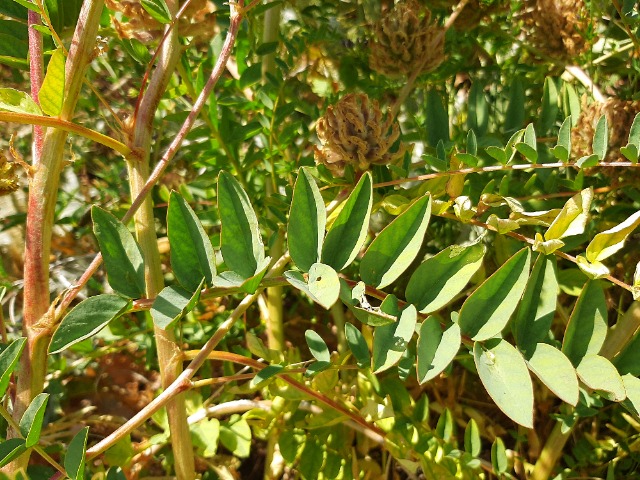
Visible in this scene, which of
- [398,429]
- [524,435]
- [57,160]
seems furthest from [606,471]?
[57,160]

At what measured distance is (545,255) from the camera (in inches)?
25.5

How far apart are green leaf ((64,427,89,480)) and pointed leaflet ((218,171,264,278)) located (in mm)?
179

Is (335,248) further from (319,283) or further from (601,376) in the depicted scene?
(601,376)

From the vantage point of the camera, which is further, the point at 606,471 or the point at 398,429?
the point at 606,471

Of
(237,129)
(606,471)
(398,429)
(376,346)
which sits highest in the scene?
(237,129)

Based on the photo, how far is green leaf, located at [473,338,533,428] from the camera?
531mm

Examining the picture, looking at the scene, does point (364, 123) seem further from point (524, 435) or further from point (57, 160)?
point (524, 435)

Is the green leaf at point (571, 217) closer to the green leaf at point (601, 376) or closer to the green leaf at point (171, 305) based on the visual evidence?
the green leaf at point (601, 376)

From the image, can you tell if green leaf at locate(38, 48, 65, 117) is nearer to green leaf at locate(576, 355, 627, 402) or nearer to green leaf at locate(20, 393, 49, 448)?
green leaf at locate(20, 393, 49, 448)

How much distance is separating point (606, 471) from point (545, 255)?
49 cm

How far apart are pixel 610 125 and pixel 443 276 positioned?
0.38 meters

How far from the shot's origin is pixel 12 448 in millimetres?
578

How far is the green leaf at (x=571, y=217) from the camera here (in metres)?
0.64

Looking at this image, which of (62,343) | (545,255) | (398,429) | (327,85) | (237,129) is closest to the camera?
(62,343)
